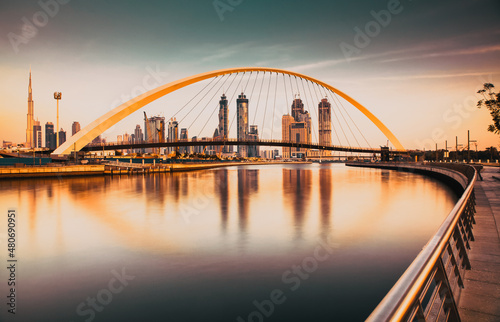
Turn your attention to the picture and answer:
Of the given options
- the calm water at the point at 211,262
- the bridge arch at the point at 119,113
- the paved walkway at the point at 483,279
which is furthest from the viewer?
the bridge arch at the point at 119,113

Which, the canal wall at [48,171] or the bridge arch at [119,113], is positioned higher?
the bridge arch at [119,113]

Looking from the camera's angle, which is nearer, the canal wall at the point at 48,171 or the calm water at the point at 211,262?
the calm water at the point at 211,262

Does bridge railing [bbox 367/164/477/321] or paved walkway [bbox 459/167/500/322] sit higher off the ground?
bridge railing [bbox 367/164/477/321]

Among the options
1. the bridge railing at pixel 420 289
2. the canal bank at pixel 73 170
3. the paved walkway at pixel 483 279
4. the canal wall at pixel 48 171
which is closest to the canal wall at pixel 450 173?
the paved walkway at pixel 483 279

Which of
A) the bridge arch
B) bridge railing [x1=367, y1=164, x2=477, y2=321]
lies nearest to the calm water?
bridge railing [x1=367, y1=164, x2=477, y2=321]

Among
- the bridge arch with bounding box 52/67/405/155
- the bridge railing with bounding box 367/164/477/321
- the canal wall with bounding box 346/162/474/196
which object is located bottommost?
the canal wall with bounding box 346/162/474/196

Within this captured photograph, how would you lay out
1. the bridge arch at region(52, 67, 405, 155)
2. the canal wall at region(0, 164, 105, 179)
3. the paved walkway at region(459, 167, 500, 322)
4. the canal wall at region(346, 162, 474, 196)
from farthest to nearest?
1. the bridge arch at region(52, 67, 405, 155)
2. the canal wall at region(0, 164, 105, 179)
3. the canal wall at region(346, 162, 474, 196)
4. the paved walkway at region(459, 167, 500, 322)

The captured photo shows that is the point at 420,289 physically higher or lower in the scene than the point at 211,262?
higher

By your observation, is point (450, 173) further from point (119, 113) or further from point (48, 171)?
point (48, 171)

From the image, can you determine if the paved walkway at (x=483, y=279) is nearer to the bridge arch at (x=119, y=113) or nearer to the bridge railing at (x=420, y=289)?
the bridge railing at (x=420, y=289)

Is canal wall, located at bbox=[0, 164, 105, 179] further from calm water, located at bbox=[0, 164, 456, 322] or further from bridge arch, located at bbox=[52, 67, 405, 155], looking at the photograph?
calm water, located at bbox=[0, 164, 456, 322]

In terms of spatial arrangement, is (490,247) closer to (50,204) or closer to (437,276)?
(437,276)

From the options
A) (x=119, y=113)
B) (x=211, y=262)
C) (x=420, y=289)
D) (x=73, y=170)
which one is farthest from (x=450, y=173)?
(x=73, y=170)
